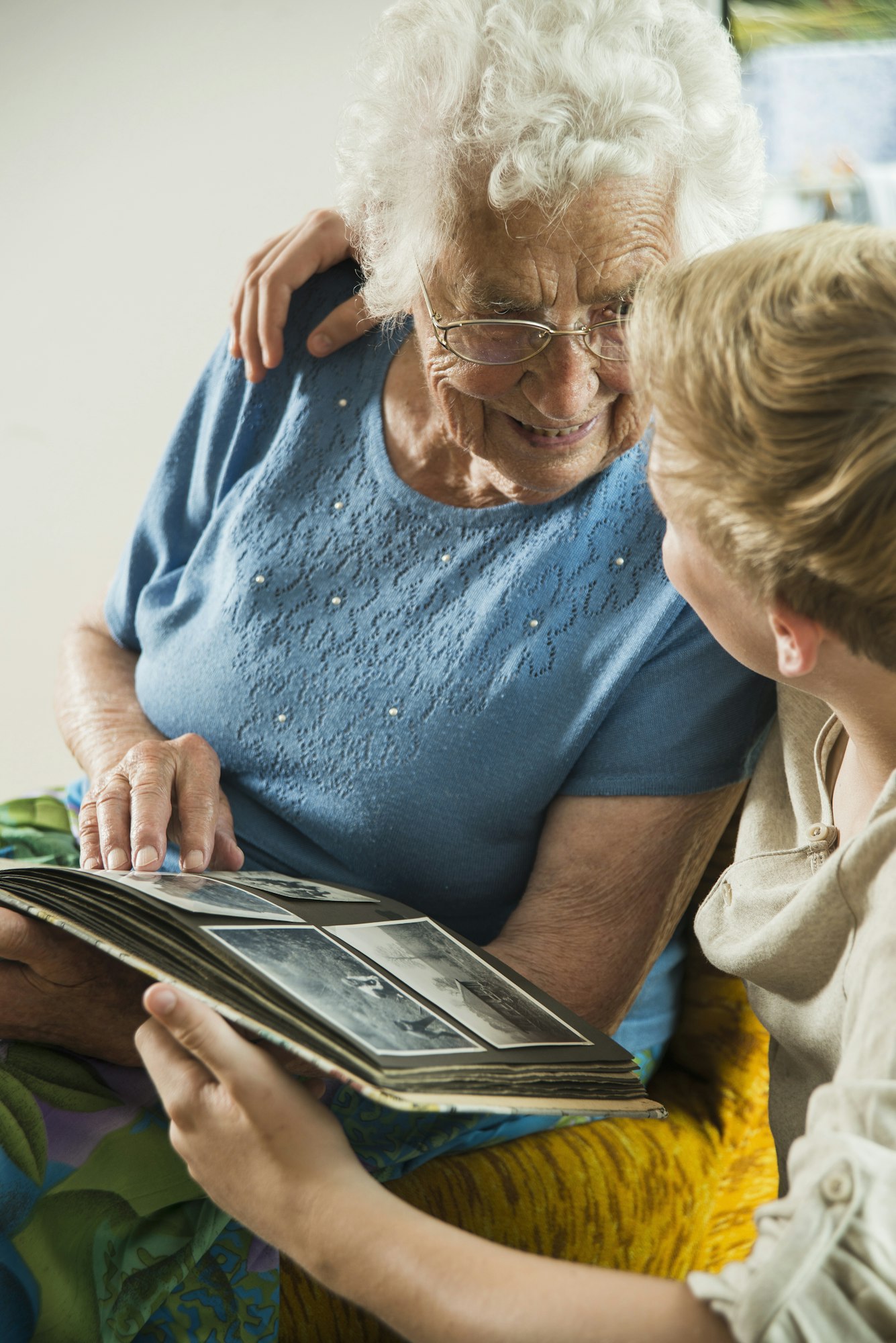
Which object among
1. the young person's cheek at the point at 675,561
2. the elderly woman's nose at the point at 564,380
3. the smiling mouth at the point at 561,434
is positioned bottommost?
the young person's cheek at the point at 675,561

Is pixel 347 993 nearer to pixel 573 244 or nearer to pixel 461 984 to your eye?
pixel 461 984

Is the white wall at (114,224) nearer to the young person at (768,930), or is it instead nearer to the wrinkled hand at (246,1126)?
the young person at (768,930)

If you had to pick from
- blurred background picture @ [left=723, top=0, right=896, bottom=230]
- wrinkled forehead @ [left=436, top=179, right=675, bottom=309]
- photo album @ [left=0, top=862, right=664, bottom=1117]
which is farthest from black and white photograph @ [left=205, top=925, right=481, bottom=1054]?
blurred background picture @ [left=723, top=0, right=896, bottom=230]

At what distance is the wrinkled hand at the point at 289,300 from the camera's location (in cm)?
141

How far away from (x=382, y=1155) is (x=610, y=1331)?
46 centimetres

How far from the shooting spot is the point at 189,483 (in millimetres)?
1542

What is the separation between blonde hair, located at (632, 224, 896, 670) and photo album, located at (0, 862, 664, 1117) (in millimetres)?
361

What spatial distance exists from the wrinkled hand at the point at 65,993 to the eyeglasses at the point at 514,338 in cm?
66

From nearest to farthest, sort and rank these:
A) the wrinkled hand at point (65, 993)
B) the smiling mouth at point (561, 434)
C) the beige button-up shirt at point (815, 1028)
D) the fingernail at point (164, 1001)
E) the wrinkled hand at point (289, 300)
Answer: the beige button-up shirt at point (815, 1028) < the fingernail at point (164, 1001) < the wrinkled hand at point (65, 993) < the smiling mouth at point (561, 434) < the wrinkled hand at point (289, 300)

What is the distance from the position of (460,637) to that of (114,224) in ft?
5.48

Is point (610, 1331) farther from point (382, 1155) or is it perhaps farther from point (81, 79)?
point (81, 79)

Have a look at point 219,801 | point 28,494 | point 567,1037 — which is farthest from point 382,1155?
point 28,494

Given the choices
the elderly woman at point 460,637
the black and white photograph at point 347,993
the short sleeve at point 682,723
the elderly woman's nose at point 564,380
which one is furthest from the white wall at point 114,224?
the black and white photograph at point 347,993

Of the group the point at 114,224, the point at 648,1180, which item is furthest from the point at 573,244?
the point at 114,224
